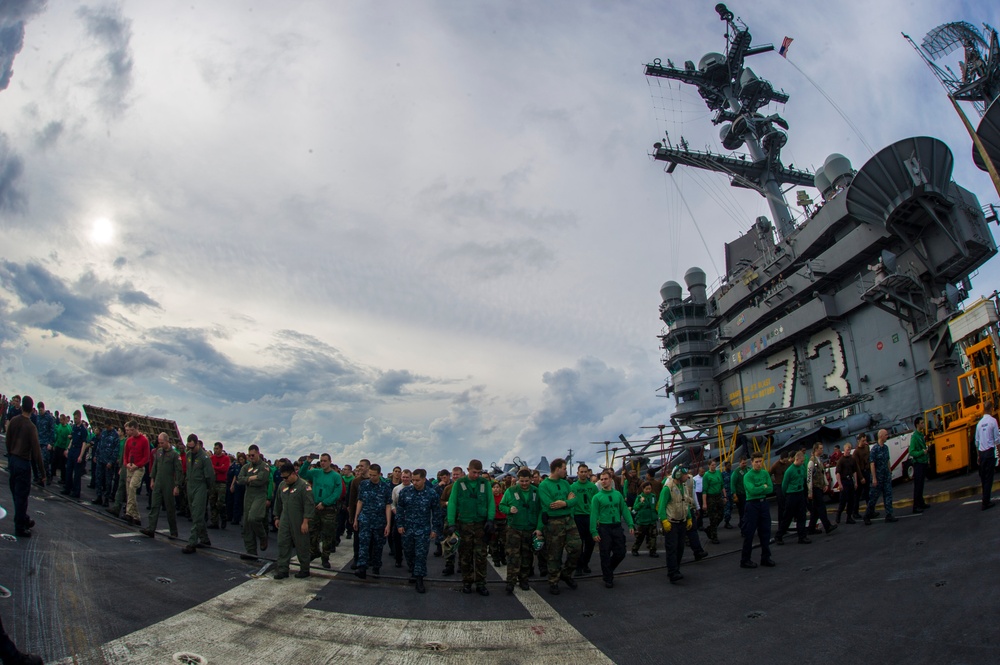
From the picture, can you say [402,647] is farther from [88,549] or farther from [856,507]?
[856,507]

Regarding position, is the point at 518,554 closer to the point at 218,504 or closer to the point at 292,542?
the point at 292,542

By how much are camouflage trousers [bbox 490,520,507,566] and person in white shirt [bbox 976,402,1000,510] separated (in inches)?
337

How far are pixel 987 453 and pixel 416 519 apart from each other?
989 cm

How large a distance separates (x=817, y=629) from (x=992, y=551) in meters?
3.18

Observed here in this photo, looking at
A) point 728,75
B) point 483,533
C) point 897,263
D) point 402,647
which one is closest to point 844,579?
point 483,533

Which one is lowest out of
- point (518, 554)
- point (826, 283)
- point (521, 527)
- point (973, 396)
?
point (518, 554)

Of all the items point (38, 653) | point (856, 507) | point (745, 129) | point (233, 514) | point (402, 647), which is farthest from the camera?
point (745, 129)

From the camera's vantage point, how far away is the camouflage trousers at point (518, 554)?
7.61 meters

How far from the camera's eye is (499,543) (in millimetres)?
10477

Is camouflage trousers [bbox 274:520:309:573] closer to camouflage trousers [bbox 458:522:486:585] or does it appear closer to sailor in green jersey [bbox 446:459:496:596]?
sailor in green jersey [bbox 446:459:496:596]

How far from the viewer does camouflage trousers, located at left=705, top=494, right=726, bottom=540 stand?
1160 centimetres

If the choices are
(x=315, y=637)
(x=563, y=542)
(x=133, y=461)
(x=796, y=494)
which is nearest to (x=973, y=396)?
(x=796, y=494)

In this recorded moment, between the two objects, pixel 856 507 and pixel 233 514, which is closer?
pixel 856 507

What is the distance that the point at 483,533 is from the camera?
298 inches
